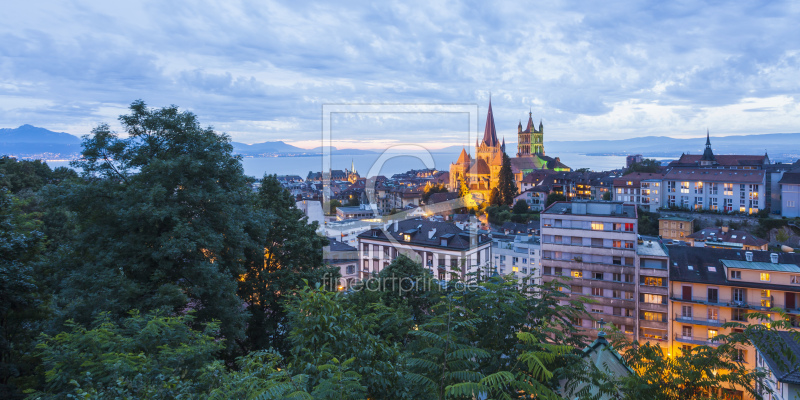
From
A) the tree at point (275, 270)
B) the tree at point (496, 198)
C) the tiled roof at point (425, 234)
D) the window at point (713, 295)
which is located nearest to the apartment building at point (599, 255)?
the window at point (713, 295)

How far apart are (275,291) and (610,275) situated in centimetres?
2351

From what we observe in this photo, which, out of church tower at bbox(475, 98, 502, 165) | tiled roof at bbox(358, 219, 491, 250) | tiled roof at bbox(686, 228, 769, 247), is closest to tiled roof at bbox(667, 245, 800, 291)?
tiled roof at bbox(358, 219, 491, 250)

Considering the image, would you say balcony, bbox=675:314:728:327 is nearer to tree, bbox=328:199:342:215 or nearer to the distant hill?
tree, bbox=328:199:342:215

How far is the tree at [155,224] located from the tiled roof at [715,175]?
2699 inches

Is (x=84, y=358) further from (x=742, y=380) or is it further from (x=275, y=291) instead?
(x=742, y=380)

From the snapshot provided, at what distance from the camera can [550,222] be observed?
29.9 meters

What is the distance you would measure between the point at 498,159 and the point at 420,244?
273ft

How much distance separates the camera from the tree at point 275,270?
12273 mm

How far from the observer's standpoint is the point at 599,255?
28.3 m

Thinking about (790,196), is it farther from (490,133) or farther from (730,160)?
(490,133)

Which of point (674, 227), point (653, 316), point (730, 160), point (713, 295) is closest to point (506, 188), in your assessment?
point (674, 227)

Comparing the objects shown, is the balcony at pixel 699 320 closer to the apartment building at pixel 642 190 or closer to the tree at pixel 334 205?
the tree at pixel 334 205

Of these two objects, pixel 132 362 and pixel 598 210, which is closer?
pixel 132 362

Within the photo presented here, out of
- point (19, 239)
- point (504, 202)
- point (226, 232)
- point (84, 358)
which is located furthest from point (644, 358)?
point (504, 202)
